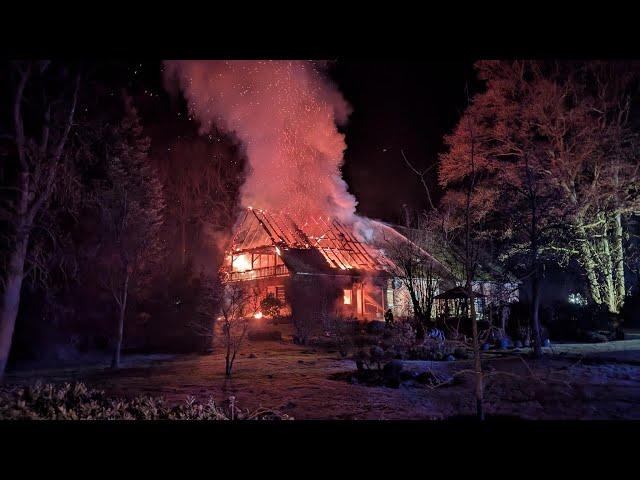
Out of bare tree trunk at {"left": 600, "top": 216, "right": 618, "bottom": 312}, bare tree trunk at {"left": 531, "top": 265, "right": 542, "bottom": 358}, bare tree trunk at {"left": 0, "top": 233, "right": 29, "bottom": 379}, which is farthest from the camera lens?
bare tree trunk at {"left": 600, "top": 216, "right": 618, "bottom": 312}

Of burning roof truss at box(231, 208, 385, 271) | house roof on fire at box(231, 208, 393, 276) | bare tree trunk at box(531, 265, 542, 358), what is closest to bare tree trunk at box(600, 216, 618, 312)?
bare tree trunk at box(531, 265, 542, 358)

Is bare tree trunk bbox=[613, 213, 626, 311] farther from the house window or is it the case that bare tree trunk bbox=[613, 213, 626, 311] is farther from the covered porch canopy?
the house window

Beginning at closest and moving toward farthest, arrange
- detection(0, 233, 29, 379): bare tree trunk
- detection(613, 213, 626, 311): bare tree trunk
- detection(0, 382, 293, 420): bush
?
detection(0, 382, 293, 420): bush
detection(0, 233, 29, 379): bare tree trunk
detection(613, 213, 626, 311): bare tree trunk

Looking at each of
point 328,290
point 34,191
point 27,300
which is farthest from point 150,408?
point 328,290

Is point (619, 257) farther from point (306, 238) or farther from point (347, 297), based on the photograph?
point (306, 238)

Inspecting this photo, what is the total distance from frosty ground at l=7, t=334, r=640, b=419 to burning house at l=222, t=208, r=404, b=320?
11.5m

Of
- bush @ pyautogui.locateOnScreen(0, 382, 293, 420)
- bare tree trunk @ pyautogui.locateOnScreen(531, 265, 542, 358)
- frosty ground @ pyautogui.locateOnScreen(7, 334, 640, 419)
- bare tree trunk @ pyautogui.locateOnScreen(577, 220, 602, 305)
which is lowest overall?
frosty ground @ pyautogui.locateOnScreen(7, 334, 640, 419)

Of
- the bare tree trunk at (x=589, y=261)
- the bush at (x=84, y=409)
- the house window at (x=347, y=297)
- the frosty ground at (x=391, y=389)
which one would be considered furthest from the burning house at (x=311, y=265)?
the bush at (x=84, y=409)

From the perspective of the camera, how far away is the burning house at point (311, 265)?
26406 mm

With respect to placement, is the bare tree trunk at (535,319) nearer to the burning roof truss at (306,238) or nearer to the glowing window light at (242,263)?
the burning roof truss at (306,238)

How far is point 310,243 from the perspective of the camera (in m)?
30.0

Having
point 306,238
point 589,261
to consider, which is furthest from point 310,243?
point 589,261

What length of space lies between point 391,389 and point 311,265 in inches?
722

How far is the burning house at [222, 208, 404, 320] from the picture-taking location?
26.4 m
